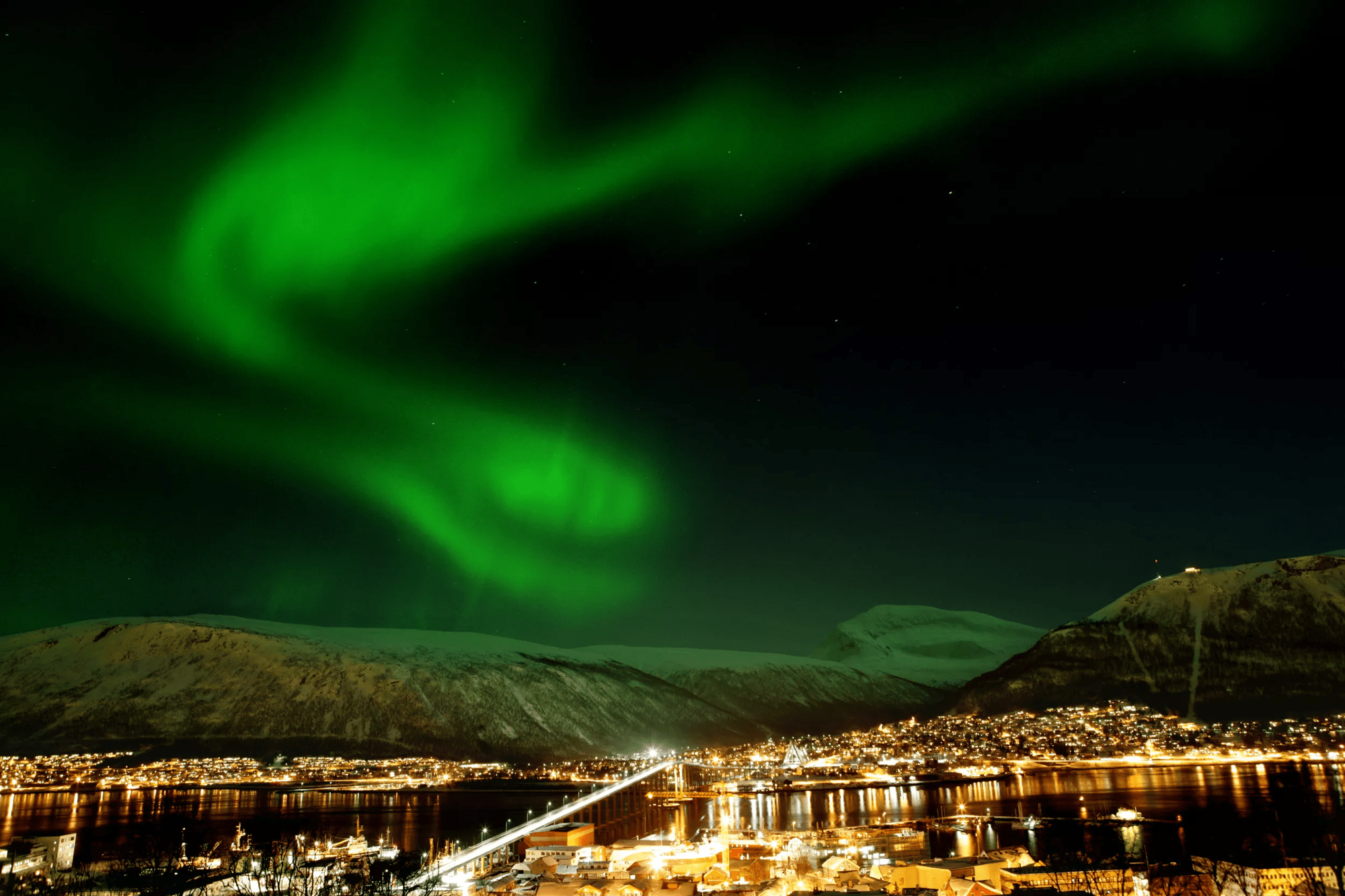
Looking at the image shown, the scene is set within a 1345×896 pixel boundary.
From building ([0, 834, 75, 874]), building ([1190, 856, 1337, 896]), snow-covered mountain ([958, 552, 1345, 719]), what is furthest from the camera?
snow-covered mountain ([958, 552, 1345, 719])

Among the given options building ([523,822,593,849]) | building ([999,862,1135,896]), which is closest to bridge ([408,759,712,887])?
building ([523,822,593,849])

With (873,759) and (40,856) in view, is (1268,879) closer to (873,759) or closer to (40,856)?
(40,856)

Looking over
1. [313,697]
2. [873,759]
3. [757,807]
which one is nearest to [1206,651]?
[873,759]

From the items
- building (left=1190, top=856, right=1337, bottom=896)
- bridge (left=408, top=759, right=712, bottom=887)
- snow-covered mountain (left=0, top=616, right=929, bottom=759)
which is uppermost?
snow-covered mountain (left=0, top=616, right=929, bottom=759)

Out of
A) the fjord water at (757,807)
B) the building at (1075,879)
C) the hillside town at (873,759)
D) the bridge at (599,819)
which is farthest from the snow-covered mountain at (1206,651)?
the building at (1075,879)

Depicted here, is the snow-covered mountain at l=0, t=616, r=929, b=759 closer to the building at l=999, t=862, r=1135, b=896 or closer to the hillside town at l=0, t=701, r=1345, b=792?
the hillside town at l=0, t=701, r=1345, b=792

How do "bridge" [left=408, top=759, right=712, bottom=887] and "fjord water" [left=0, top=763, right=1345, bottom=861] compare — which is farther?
"fjord water" [left=0, top=763, right=1345, bottom=861]

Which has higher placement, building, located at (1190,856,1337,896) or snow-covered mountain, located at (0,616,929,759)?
snow-covered mountain, located at (0,616,929,759)

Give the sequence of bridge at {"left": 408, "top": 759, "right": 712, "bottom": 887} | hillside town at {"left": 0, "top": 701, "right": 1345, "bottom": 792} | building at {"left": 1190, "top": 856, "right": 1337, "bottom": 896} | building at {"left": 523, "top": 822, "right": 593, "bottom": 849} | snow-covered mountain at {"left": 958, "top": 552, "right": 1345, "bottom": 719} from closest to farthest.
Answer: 1. building at {"left": 1190, "top": 856, "right": 1337, "bottom": 896}
2. bridge at {"left": 408, "top": 759, "right": 712, "bottom": 887}
3. building at {"left": 523, "top": 822, "right": 593, "bottom": 849}
4. hillside town at {"left": 0, "top": 701, "right": 1345, "bottom": 792}
5. snow-covered mountain at {"left": 958, "top": 552, "right": 1345, "bottom": 719}

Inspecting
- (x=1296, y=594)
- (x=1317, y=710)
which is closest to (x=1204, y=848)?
(x=1317, y=710)
